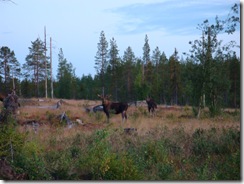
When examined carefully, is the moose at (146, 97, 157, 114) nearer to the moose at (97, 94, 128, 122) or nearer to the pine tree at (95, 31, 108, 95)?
the moose at (97, 94, 128, 122)

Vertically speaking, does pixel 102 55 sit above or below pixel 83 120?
above

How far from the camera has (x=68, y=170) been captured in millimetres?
6316

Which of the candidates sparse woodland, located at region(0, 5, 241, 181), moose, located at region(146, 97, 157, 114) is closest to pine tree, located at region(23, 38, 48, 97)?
sparse woodland, located at region(0, 5, 241, 181)

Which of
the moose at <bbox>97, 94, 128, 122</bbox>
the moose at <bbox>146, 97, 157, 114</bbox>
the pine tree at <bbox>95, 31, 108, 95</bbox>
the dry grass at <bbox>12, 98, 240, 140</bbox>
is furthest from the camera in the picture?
the moose at <bbox>146, 97, 157, 114</bbox>

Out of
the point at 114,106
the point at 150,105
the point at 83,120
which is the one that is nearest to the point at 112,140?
the point at 83,120

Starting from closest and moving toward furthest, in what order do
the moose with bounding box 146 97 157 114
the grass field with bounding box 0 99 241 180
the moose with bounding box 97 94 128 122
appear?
the grass field with bounding box 0 99 241 180, the moose with bounding box 97 94 128 122, the moose with bounding box 146 97 157 114

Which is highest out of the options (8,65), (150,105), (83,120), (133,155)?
(8,65)

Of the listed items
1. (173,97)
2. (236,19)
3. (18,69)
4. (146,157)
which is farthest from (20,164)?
(173,97)

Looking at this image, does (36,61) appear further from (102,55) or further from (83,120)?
(83,120)

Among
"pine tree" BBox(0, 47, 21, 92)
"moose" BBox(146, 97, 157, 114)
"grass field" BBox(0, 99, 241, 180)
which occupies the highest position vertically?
"pine tree" BBox(0, 47, 21, 92)

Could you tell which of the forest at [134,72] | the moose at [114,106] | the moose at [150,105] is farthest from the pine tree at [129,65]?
the moose at [150,105]

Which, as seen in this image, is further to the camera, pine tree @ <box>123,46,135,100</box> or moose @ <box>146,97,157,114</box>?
moose @ <box>146,97,157,114</box>

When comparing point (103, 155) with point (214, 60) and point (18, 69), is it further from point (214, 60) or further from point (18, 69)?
point (214, 60)

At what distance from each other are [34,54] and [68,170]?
3.16 m
